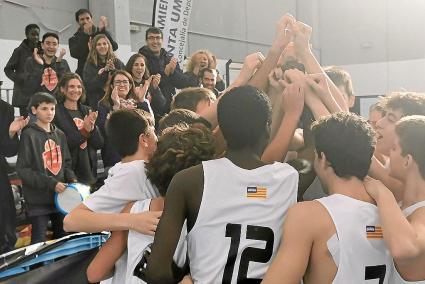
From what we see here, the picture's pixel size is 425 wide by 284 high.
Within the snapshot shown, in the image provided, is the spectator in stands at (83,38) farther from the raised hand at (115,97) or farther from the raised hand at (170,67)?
the raised hand at (115,97)

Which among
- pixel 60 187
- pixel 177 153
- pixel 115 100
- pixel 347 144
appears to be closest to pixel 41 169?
pixel 60 187

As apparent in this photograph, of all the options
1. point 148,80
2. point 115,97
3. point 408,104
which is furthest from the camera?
point 148,80

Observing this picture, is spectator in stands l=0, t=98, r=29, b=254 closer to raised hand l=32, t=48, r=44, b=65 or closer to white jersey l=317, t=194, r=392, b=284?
raised hand l=32, t=48, r=44, b=65

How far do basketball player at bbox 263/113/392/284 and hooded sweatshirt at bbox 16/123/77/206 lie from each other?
10.8 ft

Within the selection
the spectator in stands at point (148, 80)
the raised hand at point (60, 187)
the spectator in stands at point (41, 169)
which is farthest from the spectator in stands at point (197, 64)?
the raised hand at point (60, 187)

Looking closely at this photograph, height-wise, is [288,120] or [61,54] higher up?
[61,54]

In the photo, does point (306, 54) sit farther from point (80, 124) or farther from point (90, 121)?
point (80, 124)

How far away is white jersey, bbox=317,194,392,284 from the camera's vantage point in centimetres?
177

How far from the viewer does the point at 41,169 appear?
4.71 metres

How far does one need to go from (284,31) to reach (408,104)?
2.22 feet

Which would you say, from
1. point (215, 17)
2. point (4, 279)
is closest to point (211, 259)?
point (4, 279)

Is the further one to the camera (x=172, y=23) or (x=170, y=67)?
(x=172, y=23)

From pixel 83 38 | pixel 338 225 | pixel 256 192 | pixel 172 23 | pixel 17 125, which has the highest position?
pixel 172 23

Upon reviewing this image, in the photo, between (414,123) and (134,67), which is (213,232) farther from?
(134,67)
